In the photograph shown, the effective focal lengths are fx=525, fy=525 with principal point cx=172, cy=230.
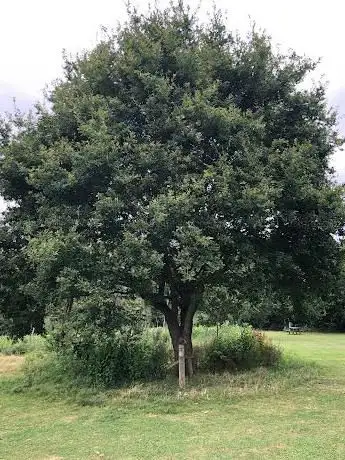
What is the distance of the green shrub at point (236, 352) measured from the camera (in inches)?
603

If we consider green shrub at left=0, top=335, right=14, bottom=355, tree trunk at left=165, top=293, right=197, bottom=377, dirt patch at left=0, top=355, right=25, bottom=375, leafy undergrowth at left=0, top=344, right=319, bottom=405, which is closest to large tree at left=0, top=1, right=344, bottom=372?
tree trunk at left=165, top=293, right=197, bottom=377

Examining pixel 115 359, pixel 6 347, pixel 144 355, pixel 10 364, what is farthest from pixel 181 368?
pixel 6 347

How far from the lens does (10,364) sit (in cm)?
1973

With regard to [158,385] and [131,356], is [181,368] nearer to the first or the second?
[158,385]

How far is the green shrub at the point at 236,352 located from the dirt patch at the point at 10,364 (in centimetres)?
678

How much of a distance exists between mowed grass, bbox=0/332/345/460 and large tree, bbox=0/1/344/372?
2368 millimetres

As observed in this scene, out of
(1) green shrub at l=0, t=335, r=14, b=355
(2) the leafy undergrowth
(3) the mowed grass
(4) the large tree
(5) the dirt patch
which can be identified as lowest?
(3) the mowed grass

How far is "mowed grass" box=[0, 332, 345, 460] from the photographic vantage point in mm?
7707

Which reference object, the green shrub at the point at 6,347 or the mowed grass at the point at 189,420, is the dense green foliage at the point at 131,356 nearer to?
the mowed grass at the point at 189,420

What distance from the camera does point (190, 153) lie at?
1253cm

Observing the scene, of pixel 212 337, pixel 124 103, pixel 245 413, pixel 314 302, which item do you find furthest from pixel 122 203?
pixel 314 302

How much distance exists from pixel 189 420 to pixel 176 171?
5478 millimetres

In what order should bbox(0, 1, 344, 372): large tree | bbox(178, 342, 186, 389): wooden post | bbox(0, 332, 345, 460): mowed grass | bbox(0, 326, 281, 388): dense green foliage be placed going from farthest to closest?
1. bbox(0, 326, 281, 388): dense green foliage
2. bbox(178, 342, 186, 389): wooden post
3. bbox(0, 1, 344, 372): large tree
4. bbox(0, 332, 345, 460): mowed grass

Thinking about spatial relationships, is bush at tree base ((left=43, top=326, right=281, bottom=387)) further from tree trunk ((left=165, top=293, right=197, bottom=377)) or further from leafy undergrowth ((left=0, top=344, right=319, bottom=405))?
tree trunk ((left=165, top=293, right=197, bottom=377))
